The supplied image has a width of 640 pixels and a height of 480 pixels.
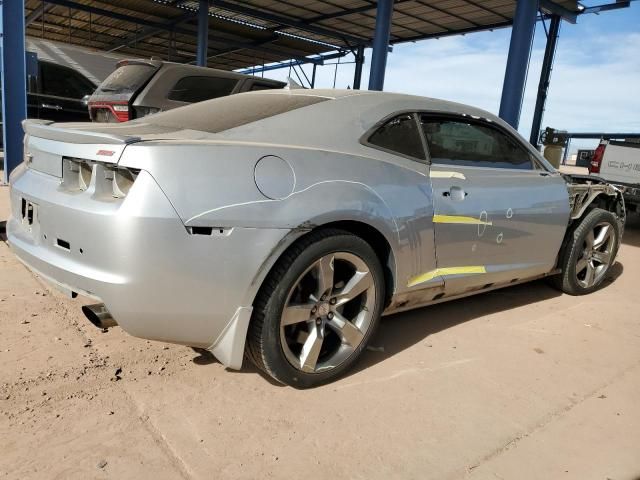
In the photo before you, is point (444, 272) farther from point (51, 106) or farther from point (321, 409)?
point (51, 106)

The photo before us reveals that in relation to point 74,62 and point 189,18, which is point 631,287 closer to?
point 74,62

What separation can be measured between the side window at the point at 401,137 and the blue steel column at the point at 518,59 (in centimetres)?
870

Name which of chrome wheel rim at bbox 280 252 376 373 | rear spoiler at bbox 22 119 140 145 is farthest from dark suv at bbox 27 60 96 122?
chrome wheel rim at bbox 280 252 376 373

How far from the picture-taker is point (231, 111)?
2.74m

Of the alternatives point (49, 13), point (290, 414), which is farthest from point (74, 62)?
point (49, 13)

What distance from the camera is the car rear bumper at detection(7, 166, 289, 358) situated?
6.29 feet

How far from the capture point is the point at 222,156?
2055mm

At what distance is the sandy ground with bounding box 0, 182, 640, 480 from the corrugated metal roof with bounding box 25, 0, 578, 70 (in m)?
12.8

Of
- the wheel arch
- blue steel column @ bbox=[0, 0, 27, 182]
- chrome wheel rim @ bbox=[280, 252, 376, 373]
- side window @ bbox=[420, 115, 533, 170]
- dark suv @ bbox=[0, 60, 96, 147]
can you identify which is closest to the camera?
the wheel arch

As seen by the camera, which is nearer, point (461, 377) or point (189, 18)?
point (461, 377)

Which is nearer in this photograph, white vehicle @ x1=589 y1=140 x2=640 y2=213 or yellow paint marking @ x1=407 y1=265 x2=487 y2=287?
yellow paint marking @ x1=407 y1=265 x2=487 y2=287

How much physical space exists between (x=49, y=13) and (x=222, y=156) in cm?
2116

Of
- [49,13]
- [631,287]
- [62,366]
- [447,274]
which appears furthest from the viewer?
[49,13]

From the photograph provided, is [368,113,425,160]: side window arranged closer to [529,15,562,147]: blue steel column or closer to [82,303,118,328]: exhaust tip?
[82,303,118,328]: exhaust tip
